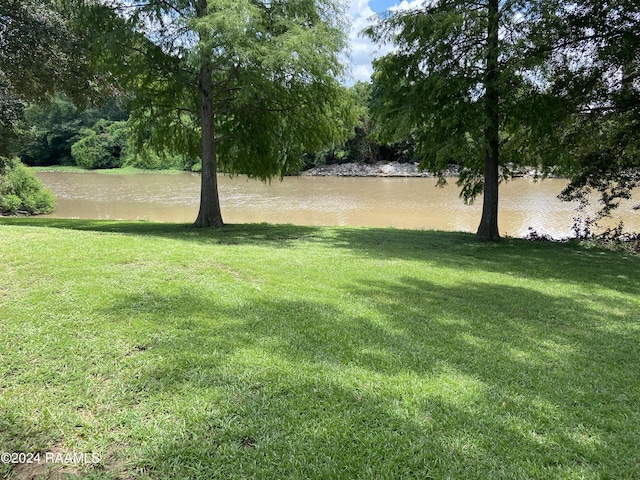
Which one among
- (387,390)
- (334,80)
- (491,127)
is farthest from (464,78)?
(387,390)

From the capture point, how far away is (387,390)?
2.97 metres

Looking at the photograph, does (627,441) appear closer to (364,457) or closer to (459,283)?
(364,457)

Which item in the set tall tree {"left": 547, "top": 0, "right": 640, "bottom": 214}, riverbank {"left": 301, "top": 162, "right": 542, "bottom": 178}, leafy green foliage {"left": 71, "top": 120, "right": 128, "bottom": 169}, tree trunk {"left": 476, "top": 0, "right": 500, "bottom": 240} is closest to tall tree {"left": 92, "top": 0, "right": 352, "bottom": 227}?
tree trunk {"left": 476, "top": 0, "right": 500, "bottom": 240}

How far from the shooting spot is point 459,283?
263 inches

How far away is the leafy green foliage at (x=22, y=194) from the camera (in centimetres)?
2184

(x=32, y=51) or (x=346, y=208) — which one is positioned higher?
(x=32, y=51)

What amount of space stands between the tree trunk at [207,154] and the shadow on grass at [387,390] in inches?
325

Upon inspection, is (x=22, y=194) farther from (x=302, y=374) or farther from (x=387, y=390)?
(x=387, y=390)

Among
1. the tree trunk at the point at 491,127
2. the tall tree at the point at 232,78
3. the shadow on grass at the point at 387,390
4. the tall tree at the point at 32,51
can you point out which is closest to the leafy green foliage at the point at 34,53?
the tall tree at the point at 32,51

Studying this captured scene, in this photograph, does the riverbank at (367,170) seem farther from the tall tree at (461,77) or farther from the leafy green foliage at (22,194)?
the tall tree at (461,77)

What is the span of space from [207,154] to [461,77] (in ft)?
23.8

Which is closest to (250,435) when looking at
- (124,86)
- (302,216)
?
(124,86)

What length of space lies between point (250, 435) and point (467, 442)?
1.28 meters

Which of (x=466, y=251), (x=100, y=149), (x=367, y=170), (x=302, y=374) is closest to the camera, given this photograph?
(x=302, y=374)
